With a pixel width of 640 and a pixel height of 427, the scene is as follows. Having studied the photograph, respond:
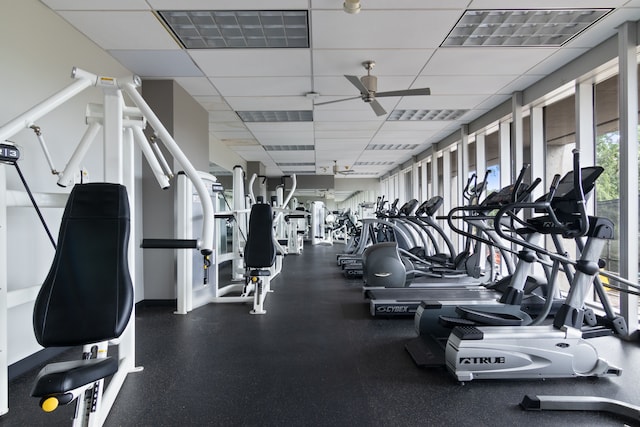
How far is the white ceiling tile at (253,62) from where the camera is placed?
11.2 feet

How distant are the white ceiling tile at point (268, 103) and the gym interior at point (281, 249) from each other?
47 millimetres

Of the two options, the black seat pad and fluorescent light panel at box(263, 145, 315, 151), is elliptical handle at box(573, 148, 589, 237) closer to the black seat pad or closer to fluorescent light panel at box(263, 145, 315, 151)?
the black seat pad

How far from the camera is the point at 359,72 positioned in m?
3.93

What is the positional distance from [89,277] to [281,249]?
3.80 m

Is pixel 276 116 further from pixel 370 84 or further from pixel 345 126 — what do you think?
pixel 370 84

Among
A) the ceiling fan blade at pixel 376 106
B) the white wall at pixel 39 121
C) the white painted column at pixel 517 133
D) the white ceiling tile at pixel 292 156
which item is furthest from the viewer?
the white ceiling tile at pixel 292 156

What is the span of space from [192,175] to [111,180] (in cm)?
54

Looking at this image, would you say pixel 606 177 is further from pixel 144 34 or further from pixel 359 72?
pixel 144 34

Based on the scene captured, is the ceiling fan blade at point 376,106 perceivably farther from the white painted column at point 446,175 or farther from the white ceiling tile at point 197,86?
the white painted column at point 446,175

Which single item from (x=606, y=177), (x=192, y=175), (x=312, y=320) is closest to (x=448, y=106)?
(x=606, y=177)

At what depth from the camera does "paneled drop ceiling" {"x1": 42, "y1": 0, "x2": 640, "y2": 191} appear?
273cm

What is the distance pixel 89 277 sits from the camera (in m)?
1.47

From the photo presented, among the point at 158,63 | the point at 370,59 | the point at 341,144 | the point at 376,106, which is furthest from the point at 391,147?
the point at 158,63

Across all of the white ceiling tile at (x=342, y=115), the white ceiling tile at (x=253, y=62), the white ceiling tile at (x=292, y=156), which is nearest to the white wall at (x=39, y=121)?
the white ceiling tile at (x=253, y=62)
